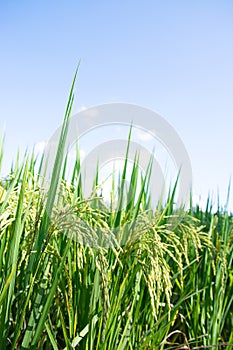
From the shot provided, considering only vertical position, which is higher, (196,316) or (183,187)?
(183,187)

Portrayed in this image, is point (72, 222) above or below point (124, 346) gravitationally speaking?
above

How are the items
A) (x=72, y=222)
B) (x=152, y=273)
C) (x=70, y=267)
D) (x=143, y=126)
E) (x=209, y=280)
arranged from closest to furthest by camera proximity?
(x=72, y=222)
(x=152, y=273)
(x=70, y=267)
(x=143, y=126)
(x=209, y=280)

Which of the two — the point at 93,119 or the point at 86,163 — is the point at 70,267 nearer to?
the point at 93,119

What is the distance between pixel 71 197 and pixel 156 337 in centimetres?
64

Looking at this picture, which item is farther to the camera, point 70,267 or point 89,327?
point 70,267

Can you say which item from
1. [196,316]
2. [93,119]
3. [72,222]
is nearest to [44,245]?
[72,222]

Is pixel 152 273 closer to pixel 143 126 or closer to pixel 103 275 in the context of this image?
pixel 103 275

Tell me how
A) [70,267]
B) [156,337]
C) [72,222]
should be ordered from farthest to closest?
[156,337]
[70,267]
[72,222]

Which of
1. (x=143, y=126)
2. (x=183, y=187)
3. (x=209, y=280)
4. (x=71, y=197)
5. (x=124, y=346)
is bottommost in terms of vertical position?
(x=124, y=346)

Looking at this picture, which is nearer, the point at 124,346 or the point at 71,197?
the point at 71,197

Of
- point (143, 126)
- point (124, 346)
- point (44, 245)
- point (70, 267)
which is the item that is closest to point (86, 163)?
point (143, 126)

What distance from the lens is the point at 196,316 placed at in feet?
7.70

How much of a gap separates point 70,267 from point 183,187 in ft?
4.08

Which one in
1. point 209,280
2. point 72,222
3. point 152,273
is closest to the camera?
point 72,222
